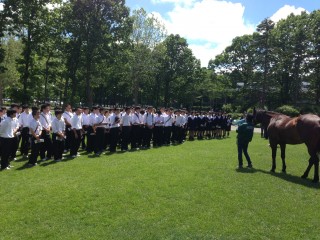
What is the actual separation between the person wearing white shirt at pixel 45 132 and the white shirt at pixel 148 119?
6.62 m

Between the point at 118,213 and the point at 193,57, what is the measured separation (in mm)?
61659

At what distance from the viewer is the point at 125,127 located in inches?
711

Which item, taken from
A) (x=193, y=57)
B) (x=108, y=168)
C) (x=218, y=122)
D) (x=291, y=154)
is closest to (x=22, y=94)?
(x=218, y=122)

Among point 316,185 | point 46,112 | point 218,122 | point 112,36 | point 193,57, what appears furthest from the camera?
point 193,57

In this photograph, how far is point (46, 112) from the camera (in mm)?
14242

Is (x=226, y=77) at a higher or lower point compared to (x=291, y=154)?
higher

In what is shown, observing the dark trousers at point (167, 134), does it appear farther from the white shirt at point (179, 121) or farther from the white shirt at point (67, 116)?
the white shirt at point (67, 116)

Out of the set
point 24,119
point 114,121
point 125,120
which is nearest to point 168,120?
point 125,120

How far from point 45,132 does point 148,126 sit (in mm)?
6988

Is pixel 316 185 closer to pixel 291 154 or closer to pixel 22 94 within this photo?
pixel 291 154

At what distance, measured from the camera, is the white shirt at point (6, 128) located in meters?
12.6

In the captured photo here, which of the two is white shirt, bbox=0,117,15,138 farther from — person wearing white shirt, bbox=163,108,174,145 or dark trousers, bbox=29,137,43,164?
person wearing white shirt, bbox=163,108,174,145

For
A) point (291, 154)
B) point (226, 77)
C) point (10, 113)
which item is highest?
point (226, 77)

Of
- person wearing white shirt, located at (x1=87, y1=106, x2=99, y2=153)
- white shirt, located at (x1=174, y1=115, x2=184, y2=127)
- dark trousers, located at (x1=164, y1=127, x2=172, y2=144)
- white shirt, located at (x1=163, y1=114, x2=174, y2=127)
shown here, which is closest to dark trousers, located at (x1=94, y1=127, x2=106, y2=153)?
person wearing white shirt, located at (x1=87, y1=106, x2=99, y2=153)
